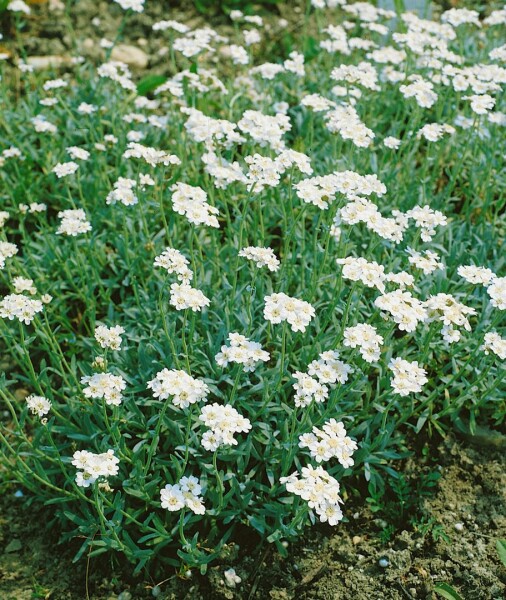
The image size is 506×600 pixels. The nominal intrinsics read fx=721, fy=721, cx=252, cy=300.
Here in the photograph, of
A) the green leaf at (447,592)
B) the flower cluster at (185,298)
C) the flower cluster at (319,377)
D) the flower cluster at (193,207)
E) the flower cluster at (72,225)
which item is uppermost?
the flower cluster at (193,207)

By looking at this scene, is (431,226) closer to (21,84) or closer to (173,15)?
(21,84)

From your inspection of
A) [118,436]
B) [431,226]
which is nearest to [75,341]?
[118,436]

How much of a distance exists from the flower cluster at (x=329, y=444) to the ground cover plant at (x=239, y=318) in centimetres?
1

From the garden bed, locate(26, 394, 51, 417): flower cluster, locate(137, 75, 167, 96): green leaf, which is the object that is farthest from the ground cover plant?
locate(137, 75, 167, 96): green leaf

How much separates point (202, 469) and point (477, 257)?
2.28 meters

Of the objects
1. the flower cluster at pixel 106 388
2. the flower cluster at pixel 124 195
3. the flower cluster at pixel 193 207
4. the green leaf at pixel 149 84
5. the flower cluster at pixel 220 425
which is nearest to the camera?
the flower cluster at pixel 220 425

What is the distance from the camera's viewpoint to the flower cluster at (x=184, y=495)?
3.27 metres

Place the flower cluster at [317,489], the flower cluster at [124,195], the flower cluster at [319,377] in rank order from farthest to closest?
the flower cluster at [124,195] < the flower cluster at [319,377] < the flower cluster at [317,489]

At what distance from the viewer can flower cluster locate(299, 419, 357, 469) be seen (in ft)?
10.4

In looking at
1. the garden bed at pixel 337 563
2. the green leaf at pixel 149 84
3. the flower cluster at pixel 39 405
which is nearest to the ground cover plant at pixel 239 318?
the flower cluster at pixel 39 405

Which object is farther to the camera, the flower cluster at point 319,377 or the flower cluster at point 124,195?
the flower cluster at point 124,195

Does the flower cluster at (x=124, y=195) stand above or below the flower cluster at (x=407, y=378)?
above

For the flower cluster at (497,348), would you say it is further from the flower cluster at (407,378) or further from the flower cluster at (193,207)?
the flower cluster at (193,207)

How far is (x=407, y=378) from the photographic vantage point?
11.0ft
